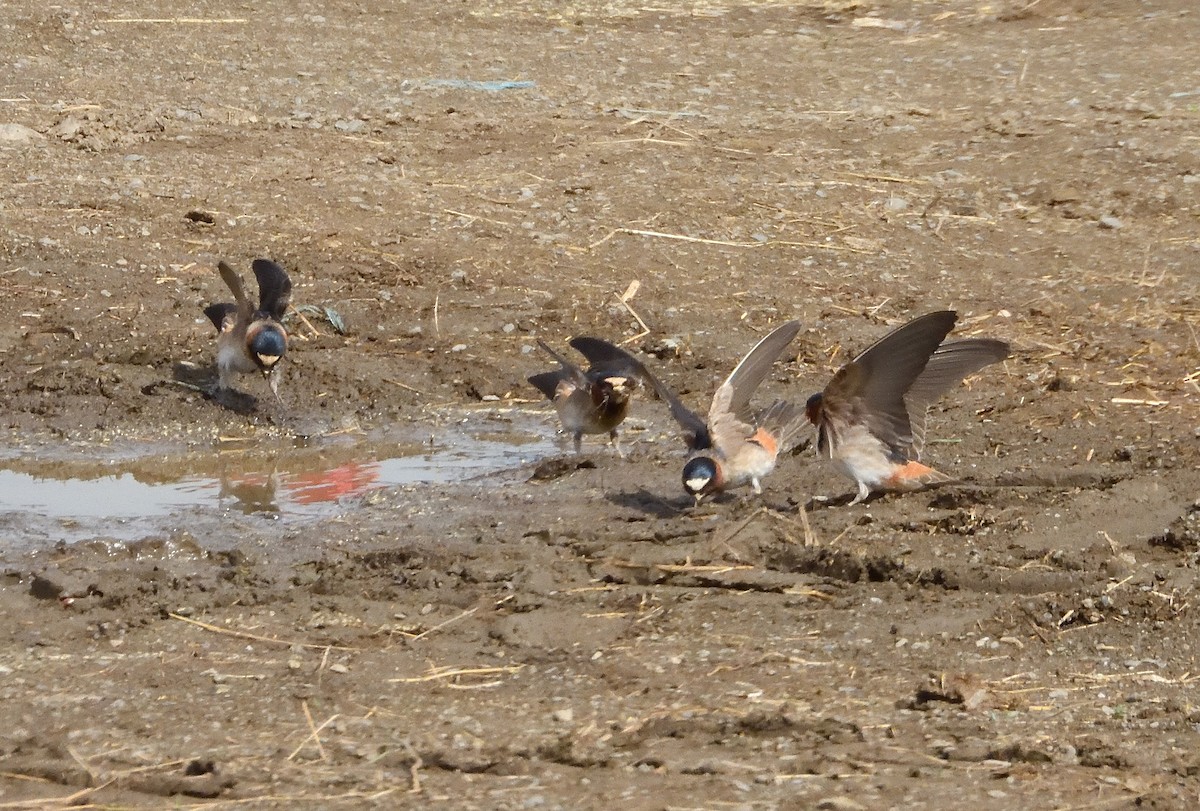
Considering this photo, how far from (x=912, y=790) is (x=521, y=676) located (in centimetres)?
131

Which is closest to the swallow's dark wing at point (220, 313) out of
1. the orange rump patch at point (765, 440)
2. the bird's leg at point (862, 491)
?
the orange rump patch at point (765, 440)

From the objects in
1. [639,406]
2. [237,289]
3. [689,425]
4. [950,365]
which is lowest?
[639,406]

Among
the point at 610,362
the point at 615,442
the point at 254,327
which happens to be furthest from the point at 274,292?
the point at 615,442

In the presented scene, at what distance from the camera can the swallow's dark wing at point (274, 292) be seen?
8383 mm

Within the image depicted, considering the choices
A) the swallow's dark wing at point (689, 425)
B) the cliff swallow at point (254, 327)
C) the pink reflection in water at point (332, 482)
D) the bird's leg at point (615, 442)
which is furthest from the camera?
the cliff swallow at point (254, 327)

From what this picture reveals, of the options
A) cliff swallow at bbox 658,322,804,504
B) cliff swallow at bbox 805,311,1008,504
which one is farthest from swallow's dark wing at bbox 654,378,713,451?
cliff swallow at bbox 805,311,1008,504

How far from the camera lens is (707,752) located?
4398mm

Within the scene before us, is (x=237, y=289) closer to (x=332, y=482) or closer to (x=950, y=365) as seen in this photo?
(x=332, y=482)

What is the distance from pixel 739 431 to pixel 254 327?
8.08 feet

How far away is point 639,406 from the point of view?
27.7 ft

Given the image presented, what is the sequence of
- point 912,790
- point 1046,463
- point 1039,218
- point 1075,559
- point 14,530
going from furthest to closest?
point 1039,218 < point 1046,463 < point 14,530 < point 1075,559 < point 912,790

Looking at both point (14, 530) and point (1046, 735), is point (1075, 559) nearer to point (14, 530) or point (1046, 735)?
point (1046, 735)

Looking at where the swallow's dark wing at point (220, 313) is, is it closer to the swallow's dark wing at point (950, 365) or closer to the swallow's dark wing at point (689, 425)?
the swallow's dark wing at point (689, 425)

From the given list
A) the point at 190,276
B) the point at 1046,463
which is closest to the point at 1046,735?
the point at 1046,463
